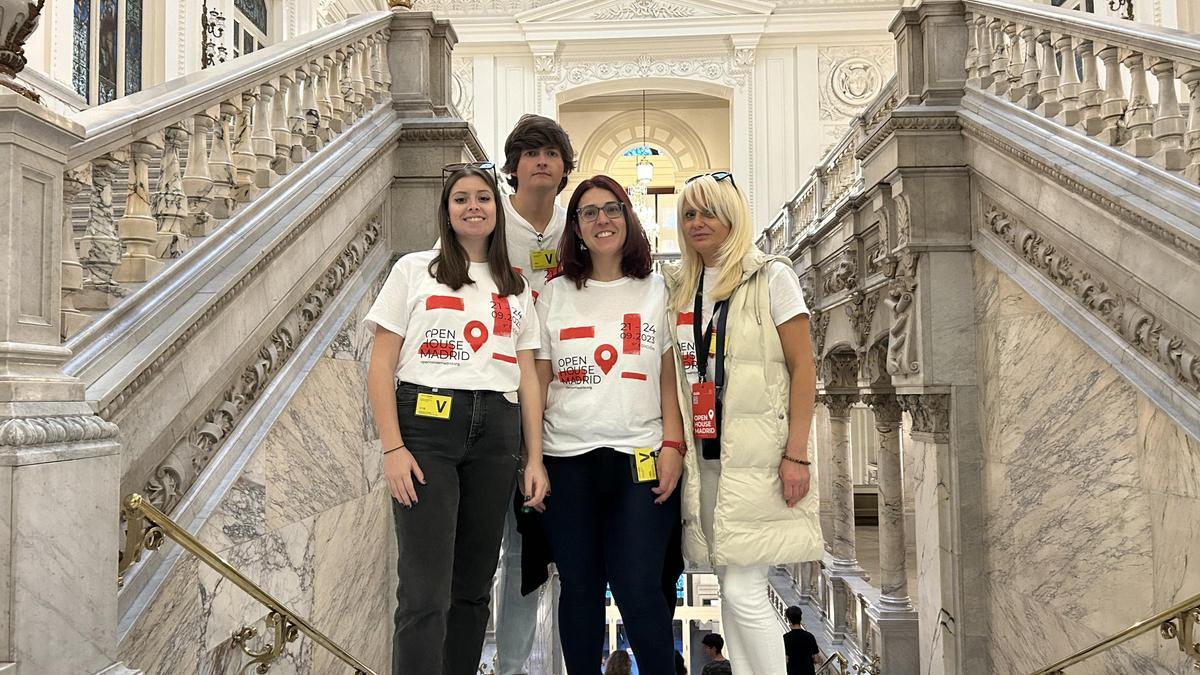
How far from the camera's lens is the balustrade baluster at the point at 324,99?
475 centimetres

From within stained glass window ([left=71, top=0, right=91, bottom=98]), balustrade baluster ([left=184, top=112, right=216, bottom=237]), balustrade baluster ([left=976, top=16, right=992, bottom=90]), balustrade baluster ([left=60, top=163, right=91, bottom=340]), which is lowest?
balustrade baluster ([left=60, top=163, right=91, bottom=340])

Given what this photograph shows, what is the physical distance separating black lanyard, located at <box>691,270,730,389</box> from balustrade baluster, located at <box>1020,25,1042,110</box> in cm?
320

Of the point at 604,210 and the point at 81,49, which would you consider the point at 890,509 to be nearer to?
the point at 604,210

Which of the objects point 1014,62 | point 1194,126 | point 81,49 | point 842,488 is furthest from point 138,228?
point 842,488

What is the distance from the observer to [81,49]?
10125 mm

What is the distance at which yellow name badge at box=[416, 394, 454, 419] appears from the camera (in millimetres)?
2846

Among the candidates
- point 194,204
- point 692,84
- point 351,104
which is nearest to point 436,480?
point 194,204

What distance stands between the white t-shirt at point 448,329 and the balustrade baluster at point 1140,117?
10.3ft

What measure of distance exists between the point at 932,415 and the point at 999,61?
2.17m

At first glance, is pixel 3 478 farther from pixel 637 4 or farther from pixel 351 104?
pixel 637 4

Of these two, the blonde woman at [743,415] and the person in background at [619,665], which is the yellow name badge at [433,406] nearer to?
the blonde woman at [743,415]

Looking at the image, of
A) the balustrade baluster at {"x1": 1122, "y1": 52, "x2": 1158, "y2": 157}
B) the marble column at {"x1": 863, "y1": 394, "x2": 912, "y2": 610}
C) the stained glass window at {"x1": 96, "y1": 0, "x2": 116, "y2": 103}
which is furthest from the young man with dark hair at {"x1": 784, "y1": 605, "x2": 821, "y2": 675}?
the stained glass window at {"x1": 96, "y1": 0, "x2": 116, "y2": 103}

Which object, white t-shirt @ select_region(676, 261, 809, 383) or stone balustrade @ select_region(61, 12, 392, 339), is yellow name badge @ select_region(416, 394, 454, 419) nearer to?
white t-shirt @ select_region(676, 261, 809, 383)

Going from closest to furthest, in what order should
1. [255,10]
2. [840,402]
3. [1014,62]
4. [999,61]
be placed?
[1014,62] < [999,61] < [840,402] < [255,10]
